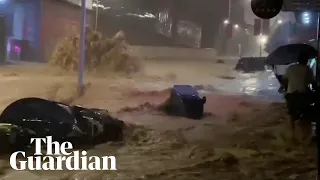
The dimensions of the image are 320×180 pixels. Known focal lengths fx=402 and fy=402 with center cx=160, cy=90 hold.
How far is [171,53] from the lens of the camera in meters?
1.14

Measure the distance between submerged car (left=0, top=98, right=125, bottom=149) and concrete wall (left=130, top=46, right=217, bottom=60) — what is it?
0.19m

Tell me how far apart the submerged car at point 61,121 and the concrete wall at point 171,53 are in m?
0.19

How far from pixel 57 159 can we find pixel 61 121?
10 centimetres

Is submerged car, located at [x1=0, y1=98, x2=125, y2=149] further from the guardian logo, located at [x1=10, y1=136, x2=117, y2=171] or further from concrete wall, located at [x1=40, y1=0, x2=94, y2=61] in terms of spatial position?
concrete wall, located at [x1=40, y1=0, x2=94, y2=61]

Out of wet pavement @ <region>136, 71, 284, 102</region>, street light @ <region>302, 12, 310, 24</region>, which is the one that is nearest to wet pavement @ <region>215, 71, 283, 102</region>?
wet pavement @ <region>136, 71, 284, 102</region>

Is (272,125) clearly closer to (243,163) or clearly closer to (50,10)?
(243,163)

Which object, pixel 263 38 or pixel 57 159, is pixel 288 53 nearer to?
pixel 263 38

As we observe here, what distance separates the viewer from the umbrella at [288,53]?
3.71 feet

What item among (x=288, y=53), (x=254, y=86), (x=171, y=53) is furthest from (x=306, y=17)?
(x=171, y=53)

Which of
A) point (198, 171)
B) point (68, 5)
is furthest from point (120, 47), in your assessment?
point (198, 171)

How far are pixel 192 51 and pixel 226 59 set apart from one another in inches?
3.9

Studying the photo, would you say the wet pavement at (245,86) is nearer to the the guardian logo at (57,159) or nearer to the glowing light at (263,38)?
the glowing light at (263,38)

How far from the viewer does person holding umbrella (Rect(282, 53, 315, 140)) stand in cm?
113

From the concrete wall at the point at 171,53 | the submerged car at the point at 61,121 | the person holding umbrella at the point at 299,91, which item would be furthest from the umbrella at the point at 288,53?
the submerged car at the point at 61,121
